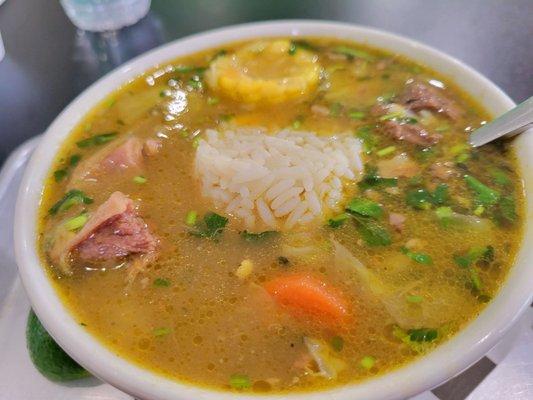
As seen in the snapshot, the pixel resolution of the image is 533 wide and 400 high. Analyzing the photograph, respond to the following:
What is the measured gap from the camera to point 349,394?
43.4 inches

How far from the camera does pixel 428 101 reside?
177cm

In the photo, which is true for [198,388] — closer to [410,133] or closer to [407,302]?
[407,302]

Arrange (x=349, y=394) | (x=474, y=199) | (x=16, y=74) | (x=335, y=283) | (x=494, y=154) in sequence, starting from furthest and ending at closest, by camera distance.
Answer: (x=16, y=74)
(x=494, y=154)
(x=474, y=199)
(x=335, y=283)
(x=349, y=394)

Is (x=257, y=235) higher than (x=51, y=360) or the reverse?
higher

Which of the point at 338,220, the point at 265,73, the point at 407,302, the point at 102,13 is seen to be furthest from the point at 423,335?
the point at 102,13

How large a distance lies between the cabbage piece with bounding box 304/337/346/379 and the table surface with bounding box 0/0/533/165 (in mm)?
1611

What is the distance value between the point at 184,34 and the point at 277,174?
1.53m

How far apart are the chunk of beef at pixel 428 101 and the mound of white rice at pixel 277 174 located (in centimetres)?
25

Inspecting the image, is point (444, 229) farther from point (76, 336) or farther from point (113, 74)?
point (113, 74)

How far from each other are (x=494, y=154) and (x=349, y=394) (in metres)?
0.88

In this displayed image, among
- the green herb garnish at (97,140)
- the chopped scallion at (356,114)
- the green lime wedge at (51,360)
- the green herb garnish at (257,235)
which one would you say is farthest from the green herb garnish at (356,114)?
the green lime wedge at (51,360)

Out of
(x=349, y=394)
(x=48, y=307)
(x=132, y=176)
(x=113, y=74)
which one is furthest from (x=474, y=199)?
(x=113, y=74)

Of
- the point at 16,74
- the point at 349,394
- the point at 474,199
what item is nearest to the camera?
the point at 349,394

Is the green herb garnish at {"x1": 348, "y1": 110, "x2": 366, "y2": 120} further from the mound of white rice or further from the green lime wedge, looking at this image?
the green lime wedge
